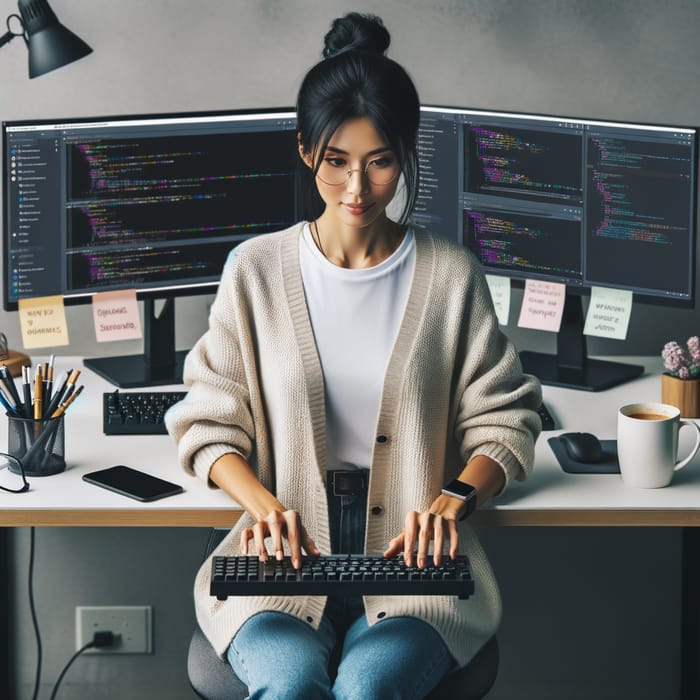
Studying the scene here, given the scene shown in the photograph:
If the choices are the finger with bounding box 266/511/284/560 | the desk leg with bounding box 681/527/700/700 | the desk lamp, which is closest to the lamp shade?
the desk lamp

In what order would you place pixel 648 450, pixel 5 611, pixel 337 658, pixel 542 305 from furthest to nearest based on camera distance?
pixel 5 611
pixel 542 305
pixel 648 450
pixel 337 658

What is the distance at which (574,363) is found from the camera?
220cm

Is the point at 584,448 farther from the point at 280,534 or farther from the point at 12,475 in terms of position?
the point at 12,475

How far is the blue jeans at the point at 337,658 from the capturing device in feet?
4.66

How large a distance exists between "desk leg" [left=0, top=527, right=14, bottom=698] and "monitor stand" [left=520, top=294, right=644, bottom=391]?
102 centimetres

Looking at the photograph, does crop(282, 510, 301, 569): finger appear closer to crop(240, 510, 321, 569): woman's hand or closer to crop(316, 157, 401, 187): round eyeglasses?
crop(240, 510, 321, 569): woman's hand

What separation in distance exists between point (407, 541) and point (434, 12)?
1.10m

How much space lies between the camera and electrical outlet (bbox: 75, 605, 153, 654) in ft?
7.91

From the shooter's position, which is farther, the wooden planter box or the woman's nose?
the wooden planter box

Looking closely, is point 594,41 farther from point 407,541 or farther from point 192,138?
point 407,541

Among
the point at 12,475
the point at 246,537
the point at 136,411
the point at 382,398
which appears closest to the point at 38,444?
the point at 12,475

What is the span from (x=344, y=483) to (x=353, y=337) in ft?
0.65

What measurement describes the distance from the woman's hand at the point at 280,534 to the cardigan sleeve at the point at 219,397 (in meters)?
0.14

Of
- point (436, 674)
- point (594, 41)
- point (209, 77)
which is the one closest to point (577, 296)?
point (594, 41)
